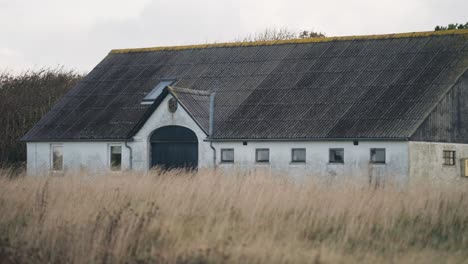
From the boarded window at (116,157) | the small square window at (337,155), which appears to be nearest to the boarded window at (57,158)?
the boarded window at (116,157)

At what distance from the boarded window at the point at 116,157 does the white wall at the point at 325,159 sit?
4.76 m

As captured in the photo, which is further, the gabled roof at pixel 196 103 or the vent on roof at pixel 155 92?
the vent on roof at pixel 155 92

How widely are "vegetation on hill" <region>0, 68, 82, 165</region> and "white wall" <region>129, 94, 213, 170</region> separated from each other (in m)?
8.34

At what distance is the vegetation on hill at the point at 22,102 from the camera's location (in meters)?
48.1

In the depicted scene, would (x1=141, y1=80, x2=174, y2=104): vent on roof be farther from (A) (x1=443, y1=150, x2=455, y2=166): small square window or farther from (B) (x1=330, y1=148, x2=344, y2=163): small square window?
(A) (x1=443, y1=150, x2=455, y2=166): small square window

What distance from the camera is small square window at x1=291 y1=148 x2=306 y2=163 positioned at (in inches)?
1417

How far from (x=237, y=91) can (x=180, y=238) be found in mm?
24589

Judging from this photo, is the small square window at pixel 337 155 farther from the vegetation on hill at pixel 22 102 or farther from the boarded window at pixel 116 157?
the vegetation on hill at pixel 22 102

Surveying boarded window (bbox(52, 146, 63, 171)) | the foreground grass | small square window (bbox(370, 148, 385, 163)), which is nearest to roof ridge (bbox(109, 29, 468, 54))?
small square window (bbox(370, 148, 385, 163))

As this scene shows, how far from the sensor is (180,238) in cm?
1628

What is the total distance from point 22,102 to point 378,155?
23.1 m

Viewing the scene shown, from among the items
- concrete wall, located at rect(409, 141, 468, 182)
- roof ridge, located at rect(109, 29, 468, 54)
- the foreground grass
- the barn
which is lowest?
the foreground grass

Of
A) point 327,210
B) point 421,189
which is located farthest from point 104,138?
point 327,210

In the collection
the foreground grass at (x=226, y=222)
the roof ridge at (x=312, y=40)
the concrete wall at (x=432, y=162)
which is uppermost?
the roof ridge at (x=312, y=40)
